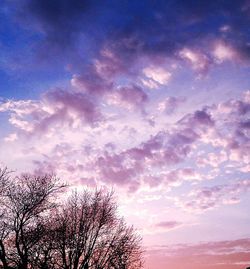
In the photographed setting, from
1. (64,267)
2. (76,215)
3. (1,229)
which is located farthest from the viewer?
(76,215)

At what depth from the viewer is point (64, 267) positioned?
32938 millimetres

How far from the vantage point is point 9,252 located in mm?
29766

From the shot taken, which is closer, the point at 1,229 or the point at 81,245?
the point at 1,229

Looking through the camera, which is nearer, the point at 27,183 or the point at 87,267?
the point at 27,183

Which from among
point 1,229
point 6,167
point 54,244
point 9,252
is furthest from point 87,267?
point 6,167

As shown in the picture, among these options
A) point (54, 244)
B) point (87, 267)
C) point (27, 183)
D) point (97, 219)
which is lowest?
point (87, 267)

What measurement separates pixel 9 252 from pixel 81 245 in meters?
6.89

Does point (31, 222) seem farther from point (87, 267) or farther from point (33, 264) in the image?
point (87, 267)

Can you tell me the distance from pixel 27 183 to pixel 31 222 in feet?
11.6

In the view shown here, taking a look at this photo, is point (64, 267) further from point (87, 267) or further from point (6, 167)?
point (6, 167)

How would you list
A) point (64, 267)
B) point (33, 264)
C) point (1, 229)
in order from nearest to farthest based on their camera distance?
point (1, 229) < point (33, 264) < point (64, 267)

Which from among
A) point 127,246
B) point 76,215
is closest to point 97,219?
point 76,215

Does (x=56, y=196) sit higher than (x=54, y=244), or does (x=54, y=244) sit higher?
(x=56, y=196)

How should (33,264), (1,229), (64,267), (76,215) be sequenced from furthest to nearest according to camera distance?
(76,215), (64,267), (33,264), (1,229)
